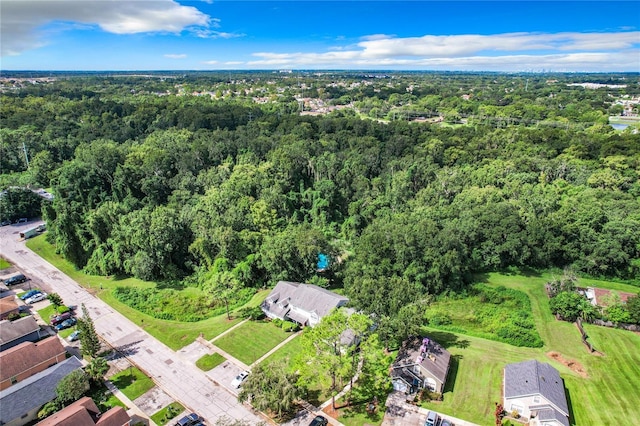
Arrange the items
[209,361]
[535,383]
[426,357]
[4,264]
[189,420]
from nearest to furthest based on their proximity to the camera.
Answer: [189,420] → [535,383] → [426,357] → [209,361] → [4,264]

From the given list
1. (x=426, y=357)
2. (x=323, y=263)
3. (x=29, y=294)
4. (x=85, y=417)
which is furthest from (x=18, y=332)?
(x=426, y=357)

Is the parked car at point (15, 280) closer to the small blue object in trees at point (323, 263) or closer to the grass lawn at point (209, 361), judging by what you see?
the grass lawn at point (209, 361)

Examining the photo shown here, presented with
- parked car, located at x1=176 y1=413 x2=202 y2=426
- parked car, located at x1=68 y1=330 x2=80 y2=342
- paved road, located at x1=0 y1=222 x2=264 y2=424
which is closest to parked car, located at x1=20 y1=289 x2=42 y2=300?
paved road, located at x1=0 y1=222 x2=264 y2=424

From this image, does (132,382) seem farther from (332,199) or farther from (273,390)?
(332,199)

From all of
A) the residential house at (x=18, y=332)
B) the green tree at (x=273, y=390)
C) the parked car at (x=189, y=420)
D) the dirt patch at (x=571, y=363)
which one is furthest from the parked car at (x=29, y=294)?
the dirt patch at (x=571, y=363)

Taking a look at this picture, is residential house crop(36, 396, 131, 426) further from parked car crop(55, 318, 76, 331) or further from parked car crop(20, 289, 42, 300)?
→ parked car crop(20, 289, 42, 300)

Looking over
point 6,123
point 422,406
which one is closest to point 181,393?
point 422,406
